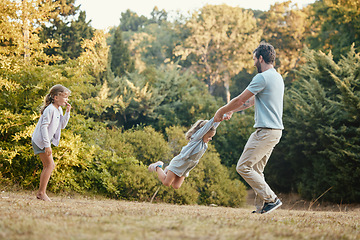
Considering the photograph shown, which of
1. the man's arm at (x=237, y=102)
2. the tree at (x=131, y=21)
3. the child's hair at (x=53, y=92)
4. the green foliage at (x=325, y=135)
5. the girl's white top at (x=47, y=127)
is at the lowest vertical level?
the green foliage at (x=325, y=135)

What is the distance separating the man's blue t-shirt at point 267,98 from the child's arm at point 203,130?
129cm

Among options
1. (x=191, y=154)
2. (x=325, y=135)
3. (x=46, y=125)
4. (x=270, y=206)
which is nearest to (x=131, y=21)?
(x=325, y=135)

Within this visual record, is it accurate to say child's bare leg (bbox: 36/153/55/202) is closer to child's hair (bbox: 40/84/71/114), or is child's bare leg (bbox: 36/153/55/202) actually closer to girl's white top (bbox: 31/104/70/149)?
girl's white top (bbox: 31/104/70/149)

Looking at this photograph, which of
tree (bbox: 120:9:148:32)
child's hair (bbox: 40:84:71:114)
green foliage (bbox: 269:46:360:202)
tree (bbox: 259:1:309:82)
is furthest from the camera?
tree (bbox: 120:9:148:32)

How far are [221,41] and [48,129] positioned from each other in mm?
30502

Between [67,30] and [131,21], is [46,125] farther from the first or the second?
[131,21]

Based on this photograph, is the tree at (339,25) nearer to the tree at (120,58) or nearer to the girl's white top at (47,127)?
the tree at (120,58)

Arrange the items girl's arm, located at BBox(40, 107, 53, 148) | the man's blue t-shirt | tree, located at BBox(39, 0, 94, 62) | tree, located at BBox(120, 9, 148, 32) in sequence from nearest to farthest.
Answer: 1. the man's blue t-shirt
2. girl's arm, located at BBox(40, 107, 53, 148)
3. tree, located at BBox(39, 0, 94, 62)
4. tree, located at BBox(120, 9, 148, 32)

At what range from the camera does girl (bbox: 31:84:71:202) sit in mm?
6066

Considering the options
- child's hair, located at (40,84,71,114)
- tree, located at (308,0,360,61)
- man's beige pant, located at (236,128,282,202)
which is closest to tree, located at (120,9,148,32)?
tree, located at (308,0,360,61)

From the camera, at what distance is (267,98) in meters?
4.97

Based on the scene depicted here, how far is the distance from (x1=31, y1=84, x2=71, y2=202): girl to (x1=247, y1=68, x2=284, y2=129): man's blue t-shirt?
11.4 ft

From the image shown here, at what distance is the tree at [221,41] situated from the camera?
112 ft

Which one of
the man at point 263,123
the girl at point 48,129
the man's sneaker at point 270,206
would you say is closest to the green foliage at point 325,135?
the man's sneaker at point 270,206
